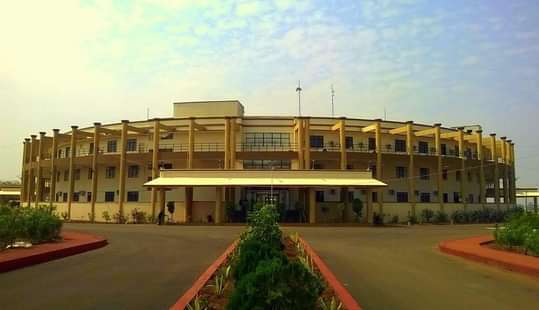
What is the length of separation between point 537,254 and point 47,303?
1280 cm

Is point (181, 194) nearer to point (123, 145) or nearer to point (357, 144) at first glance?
point (123, 145)

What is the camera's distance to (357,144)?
49.8 metres

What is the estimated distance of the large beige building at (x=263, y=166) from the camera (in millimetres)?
42781

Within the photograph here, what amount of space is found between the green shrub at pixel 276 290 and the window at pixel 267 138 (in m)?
43.6

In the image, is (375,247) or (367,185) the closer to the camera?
(375,247)

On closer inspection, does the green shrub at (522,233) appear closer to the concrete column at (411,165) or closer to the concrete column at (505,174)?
the concrete column at (411,165)

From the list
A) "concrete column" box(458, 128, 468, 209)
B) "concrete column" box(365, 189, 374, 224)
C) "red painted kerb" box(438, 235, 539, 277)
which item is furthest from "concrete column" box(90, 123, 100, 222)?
"red painted kerb" box(438, 235, 539, 277)

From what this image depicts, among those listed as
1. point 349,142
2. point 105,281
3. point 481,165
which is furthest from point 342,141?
point 105,281

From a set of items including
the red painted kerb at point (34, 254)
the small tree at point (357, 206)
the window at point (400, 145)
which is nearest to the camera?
the red painted kerb at point (34, 254)

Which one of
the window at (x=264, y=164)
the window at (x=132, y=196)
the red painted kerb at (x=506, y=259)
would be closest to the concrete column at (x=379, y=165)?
the window at (x=264, y=164)

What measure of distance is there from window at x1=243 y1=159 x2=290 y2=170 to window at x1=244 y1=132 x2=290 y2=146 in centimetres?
A: 198

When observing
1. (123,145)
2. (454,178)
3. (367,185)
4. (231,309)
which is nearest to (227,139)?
(123,145)

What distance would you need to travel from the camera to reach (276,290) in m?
4.82

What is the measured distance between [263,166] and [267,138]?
3.25 metres
